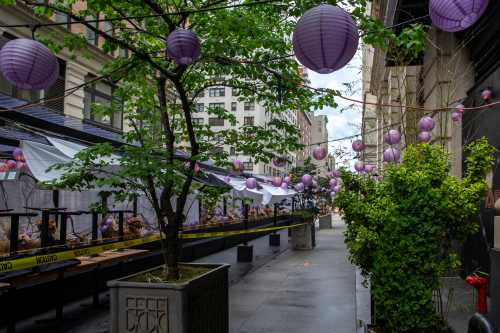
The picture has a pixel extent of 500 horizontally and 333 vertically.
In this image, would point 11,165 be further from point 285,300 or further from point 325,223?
point 325,223

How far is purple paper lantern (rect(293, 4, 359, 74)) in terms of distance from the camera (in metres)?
4.32

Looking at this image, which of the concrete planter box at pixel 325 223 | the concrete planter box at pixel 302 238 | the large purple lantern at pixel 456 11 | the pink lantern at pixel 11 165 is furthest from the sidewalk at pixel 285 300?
the concrete planter box at pixel 325 223

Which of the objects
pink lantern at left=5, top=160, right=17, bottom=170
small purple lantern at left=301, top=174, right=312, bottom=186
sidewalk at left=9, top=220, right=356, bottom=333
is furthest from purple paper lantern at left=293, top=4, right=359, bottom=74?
small purple lantern at left=301, top=174, right=312, bottom=186

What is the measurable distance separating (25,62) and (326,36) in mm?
3131

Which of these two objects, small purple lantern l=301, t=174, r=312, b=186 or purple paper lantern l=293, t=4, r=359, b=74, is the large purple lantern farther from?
small purple lantern l=301, t=174, r=312, b=186

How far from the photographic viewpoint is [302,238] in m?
19.7

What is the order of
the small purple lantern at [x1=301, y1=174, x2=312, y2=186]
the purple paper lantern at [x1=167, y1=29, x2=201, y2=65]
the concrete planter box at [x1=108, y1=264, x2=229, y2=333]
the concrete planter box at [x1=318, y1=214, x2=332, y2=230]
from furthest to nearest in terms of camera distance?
the concrete planter box at [x1=318, y1=214, x2=332, y2=230]
the small purple lantern at [x1=301, y1=174, x2=312, y2=186]
the purple paper lantern at [x1=167, y1=29, x2=201, y2=65]
the concrete planter box at [x1=108, y1=264, x2=229, y2=333]

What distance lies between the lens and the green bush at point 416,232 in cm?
512

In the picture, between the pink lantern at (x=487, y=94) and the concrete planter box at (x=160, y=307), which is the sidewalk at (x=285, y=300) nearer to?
the concrete planter box at (x=160, y=307)

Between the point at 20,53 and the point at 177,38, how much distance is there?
5.45 feet

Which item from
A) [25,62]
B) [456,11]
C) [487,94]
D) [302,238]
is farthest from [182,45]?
[302,238]

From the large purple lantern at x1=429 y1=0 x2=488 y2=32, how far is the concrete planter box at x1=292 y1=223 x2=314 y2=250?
50.2 ft

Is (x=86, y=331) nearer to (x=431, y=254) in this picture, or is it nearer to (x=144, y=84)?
(x=144, y=84)

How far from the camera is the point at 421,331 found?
518cm
